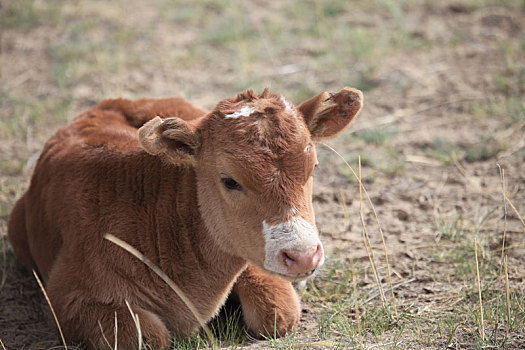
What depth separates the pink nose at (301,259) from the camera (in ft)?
10.5

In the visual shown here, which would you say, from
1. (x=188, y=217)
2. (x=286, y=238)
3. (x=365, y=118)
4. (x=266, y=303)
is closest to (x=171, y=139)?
(x=188, y=217)

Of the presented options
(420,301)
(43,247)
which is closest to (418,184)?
(420,301)

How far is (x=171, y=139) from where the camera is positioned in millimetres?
3594

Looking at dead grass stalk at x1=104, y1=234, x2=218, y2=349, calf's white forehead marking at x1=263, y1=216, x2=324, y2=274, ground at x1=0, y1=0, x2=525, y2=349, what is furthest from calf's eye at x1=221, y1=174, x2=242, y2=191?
ground at x1=0, y1=0, x2=525, y2=349

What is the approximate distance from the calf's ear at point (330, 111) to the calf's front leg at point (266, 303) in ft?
3.22

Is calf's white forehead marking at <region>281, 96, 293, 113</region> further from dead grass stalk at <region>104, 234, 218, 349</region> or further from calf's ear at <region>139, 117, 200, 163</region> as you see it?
dead grass stalk at <region>104, 234, 218, 349</region>

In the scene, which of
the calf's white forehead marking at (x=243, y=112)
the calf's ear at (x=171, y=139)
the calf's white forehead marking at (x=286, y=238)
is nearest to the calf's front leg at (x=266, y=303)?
the calf's white forehead marking at (x=286, y=238)

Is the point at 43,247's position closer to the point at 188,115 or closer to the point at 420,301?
the point at 188,115

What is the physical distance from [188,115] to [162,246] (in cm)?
109

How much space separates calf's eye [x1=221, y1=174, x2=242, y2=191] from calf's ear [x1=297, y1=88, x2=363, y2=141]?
2.07 feet

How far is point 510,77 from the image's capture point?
7.31 meters

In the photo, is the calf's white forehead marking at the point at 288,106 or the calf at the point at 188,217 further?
the calf's white forehead marking at the point at 288,106

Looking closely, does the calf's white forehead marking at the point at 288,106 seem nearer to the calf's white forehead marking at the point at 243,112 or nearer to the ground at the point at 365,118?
the calf's white forehead marking at the point at 243,112

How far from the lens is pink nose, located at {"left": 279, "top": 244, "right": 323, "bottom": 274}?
126 inches
